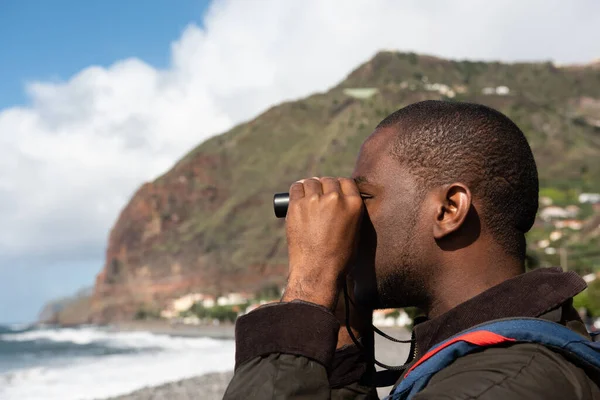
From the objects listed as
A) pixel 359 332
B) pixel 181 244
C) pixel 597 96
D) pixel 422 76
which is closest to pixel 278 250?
pixel 181 244

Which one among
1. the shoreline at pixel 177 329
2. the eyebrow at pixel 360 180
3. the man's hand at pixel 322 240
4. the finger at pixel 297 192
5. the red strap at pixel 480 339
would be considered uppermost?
the eyebrow at pixel 360 180

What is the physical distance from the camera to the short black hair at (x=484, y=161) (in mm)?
1646

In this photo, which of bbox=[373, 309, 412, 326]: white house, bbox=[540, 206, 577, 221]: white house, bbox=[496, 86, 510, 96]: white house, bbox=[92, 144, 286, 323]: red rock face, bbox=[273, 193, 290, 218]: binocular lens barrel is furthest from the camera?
bbox=[496, 86, 510, 96]: white house

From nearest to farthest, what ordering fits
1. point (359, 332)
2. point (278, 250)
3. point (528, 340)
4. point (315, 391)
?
point (528, 340) → point (315, 391) → point (359, 332) → point (278, 250)

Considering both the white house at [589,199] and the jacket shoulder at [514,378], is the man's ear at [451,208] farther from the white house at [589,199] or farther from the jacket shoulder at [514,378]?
the white house at [589,199]

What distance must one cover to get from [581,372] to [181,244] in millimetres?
110447

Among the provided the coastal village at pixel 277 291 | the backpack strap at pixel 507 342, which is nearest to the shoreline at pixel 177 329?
the coastal village at pixel 277 291

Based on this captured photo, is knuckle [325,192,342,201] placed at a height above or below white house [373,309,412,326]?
above

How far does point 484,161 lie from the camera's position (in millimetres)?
1643

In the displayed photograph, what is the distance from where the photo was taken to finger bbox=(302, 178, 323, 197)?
164cm

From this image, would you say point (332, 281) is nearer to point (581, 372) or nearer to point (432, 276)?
point (432, 276)

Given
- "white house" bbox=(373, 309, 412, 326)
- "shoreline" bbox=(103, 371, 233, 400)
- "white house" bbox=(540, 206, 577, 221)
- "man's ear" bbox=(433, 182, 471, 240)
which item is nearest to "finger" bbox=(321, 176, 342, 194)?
"man's ear" bbox=(433, 182, 471, 240)

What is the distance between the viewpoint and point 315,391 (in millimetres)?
1465

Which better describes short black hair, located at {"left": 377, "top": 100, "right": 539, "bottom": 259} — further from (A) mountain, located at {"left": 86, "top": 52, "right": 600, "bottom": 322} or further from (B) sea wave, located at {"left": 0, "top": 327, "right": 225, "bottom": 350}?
(A) mountain, located at {"left": 86, "top": 52, "right": 600, "bottom": 322}
